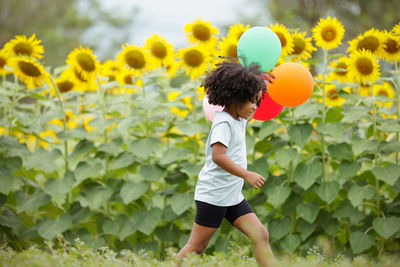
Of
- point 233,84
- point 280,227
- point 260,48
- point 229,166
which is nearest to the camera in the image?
point 229,166

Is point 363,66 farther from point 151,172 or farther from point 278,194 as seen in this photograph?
point 151,172

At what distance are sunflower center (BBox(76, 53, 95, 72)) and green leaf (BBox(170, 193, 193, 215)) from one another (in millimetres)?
1326

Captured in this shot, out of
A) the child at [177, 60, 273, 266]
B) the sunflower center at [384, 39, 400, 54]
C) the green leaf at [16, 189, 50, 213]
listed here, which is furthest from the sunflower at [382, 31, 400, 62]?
the green leaf at [16, 189, 50, 213]

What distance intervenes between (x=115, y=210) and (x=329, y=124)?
6.88 ft

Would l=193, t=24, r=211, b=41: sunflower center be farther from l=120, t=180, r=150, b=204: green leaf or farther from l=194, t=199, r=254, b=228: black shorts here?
l=194, t=199, r=254, b=228: black shorts

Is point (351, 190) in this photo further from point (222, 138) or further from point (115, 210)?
point (115, 210)

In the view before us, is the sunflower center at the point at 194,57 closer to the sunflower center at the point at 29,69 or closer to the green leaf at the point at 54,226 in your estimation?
the sunflower center at the point at 29,69

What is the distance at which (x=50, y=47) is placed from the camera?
17359mm

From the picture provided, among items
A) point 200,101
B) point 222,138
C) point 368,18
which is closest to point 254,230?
point 222,138

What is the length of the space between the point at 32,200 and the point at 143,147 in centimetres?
104

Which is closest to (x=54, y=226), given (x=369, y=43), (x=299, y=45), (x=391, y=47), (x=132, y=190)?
(x=132, y=190)

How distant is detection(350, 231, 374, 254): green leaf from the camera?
3764mm

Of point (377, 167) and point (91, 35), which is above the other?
point (91, 35)

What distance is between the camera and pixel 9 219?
4199 millimetres
